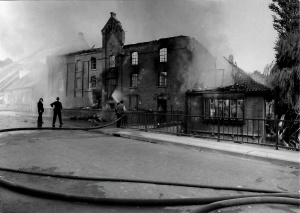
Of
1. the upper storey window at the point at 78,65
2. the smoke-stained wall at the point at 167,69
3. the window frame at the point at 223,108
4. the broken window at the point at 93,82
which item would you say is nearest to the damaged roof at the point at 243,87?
the window frame at the point at 223,108

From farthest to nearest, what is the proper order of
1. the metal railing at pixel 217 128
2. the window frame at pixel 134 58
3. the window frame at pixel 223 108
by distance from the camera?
the window frame at pixel 134 58 → the window frame at pixel 223 108 → the metal railing at pixel 217 128

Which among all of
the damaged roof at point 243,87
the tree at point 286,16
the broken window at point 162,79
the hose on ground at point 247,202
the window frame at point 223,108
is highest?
the tree at point 286,16

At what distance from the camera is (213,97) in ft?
58.2

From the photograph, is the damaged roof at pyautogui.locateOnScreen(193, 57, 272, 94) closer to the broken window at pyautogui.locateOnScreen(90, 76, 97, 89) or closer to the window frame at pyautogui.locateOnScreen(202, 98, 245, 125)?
the window frame at pyautogui.locateOnScreen(202, 98, 245, 125)

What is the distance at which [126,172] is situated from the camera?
483cm

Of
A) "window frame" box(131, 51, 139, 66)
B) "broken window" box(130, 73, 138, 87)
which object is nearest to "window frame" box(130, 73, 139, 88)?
"broken window" box(130, 73, 138, 87)

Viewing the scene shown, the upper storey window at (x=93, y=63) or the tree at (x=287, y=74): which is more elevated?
the upper storey window at (x=93, y=63)

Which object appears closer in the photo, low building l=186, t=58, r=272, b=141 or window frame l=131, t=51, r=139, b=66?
low building l=186, t=58, r=272, b=141

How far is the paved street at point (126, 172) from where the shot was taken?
313 cm

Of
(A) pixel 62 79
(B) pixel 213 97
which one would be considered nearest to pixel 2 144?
(B) pixel 213 97

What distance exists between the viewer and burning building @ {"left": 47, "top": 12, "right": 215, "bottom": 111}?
25.9m

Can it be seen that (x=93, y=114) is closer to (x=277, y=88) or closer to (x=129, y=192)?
(x=277, y=88)

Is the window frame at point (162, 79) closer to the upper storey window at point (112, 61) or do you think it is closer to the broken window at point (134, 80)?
the broken window at point (134, 80)

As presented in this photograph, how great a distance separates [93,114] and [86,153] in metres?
17.7
